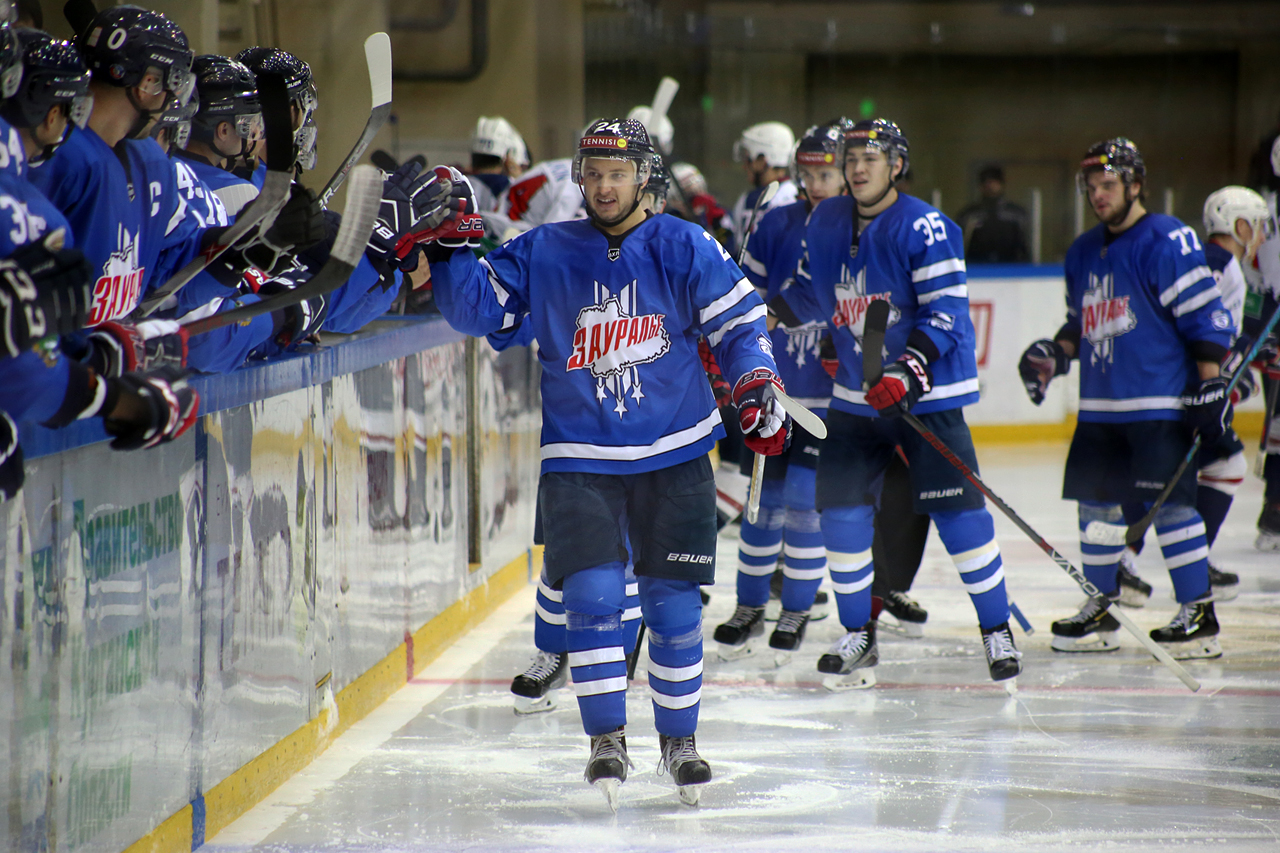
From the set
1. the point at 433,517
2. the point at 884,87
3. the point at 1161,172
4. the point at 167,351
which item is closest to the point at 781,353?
the point at 433,517

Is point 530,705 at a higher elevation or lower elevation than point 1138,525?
lower

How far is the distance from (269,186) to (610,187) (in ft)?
2.27

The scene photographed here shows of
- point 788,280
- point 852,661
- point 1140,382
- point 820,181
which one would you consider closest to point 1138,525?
point 1140,382

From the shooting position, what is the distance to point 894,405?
332 centimetres

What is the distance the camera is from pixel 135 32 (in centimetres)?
215

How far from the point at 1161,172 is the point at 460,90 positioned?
635 cm

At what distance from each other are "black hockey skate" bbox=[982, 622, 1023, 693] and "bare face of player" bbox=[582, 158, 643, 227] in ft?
4.99

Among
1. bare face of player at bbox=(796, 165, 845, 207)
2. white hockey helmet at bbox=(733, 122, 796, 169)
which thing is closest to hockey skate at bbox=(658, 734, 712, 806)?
bare face of player at bbox=(796, 165, 845, 207)

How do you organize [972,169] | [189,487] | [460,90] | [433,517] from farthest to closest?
[972,169] → [460,90] → [433,517] → [189,487]

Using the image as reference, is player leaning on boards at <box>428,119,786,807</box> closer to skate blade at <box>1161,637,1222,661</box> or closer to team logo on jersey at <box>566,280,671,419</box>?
team logo on jersey at <box>566,280,671,419</box>

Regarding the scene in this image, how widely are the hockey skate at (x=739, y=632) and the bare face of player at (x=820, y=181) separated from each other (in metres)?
1.20

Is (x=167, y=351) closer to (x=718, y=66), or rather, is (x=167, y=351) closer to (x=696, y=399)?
(x=696, y=399)

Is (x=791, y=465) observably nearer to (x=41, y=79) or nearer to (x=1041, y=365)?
(x=1041, y=365)

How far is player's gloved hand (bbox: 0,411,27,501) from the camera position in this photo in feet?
5.46
